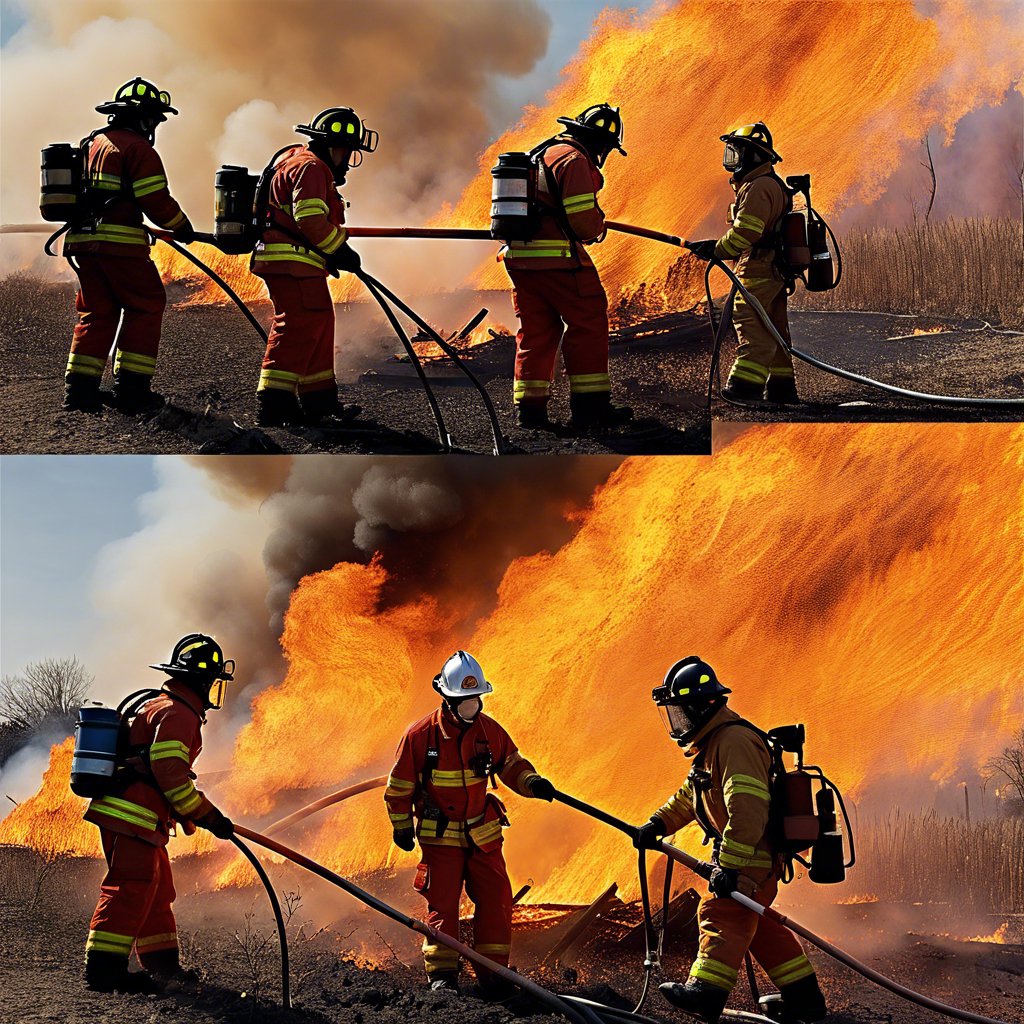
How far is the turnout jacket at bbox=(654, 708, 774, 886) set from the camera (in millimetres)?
7605

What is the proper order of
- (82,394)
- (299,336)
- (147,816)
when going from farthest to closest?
(82,394)
(299,336)
(147,816)

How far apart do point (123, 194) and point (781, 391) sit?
522 cm

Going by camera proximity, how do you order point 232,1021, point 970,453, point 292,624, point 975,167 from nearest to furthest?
point 232,1021, point 970,453, point 292,624, point 975,167

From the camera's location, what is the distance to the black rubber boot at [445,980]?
8.18 metres

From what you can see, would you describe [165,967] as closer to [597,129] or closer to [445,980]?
[445,980]

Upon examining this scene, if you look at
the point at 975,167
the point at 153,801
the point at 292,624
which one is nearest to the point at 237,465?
the point at 292,624

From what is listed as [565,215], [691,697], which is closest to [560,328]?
[565,215]

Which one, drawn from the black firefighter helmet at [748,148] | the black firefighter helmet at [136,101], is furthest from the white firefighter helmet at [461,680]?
the black firefighter helmet at [136,101]

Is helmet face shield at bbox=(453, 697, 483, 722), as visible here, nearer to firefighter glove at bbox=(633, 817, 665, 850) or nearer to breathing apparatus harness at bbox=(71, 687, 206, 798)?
firefighter glove at bbox=(633, 817, 665, 850)

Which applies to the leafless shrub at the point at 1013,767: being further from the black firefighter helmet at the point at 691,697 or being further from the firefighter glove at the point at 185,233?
the firefighter glove at the point at 185,233

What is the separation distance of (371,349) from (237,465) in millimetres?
1612

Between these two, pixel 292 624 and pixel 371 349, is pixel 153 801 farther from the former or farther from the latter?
pixel 371 349

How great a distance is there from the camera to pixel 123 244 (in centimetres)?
1052

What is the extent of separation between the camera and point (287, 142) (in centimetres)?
1481
